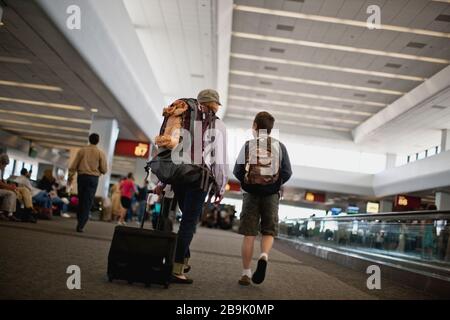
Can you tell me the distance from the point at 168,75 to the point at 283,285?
810 inches

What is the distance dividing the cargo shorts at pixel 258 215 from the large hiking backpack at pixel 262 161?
0.60 ft

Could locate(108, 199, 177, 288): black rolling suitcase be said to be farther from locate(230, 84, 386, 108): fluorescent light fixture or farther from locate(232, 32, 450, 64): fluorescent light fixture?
locate(230, 84, 386, 108): fluorescent light fixture

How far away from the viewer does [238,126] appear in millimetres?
39469

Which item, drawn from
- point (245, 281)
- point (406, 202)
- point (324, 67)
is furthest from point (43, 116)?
point (245, 281)

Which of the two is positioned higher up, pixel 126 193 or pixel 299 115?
pixel 299 115

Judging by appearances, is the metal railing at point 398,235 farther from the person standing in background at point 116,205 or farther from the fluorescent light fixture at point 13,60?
the fluorescent light fixture at point 13,60

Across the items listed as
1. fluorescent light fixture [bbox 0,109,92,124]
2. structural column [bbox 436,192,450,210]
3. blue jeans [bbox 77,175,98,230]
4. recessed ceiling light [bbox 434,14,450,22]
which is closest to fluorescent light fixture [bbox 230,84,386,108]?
structural column [bbox 436,192,450,210]

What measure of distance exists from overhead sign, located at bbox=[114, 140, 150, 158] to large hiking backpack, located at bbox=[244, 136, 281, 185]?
21.3 meters

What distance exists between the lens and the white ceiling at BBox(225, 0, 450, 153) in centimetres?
1872

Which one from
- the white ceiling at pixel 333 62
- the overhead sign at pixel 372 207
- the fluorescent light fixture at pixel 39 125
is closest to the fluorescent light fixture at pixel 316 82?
the white ceiling at pixel 333 62

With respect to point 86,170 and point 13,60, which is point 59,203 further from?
point 86,170

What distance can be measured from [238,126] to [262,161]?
34.2 meters

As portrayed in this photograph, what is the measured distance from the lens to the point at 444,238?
6727 millimetres
